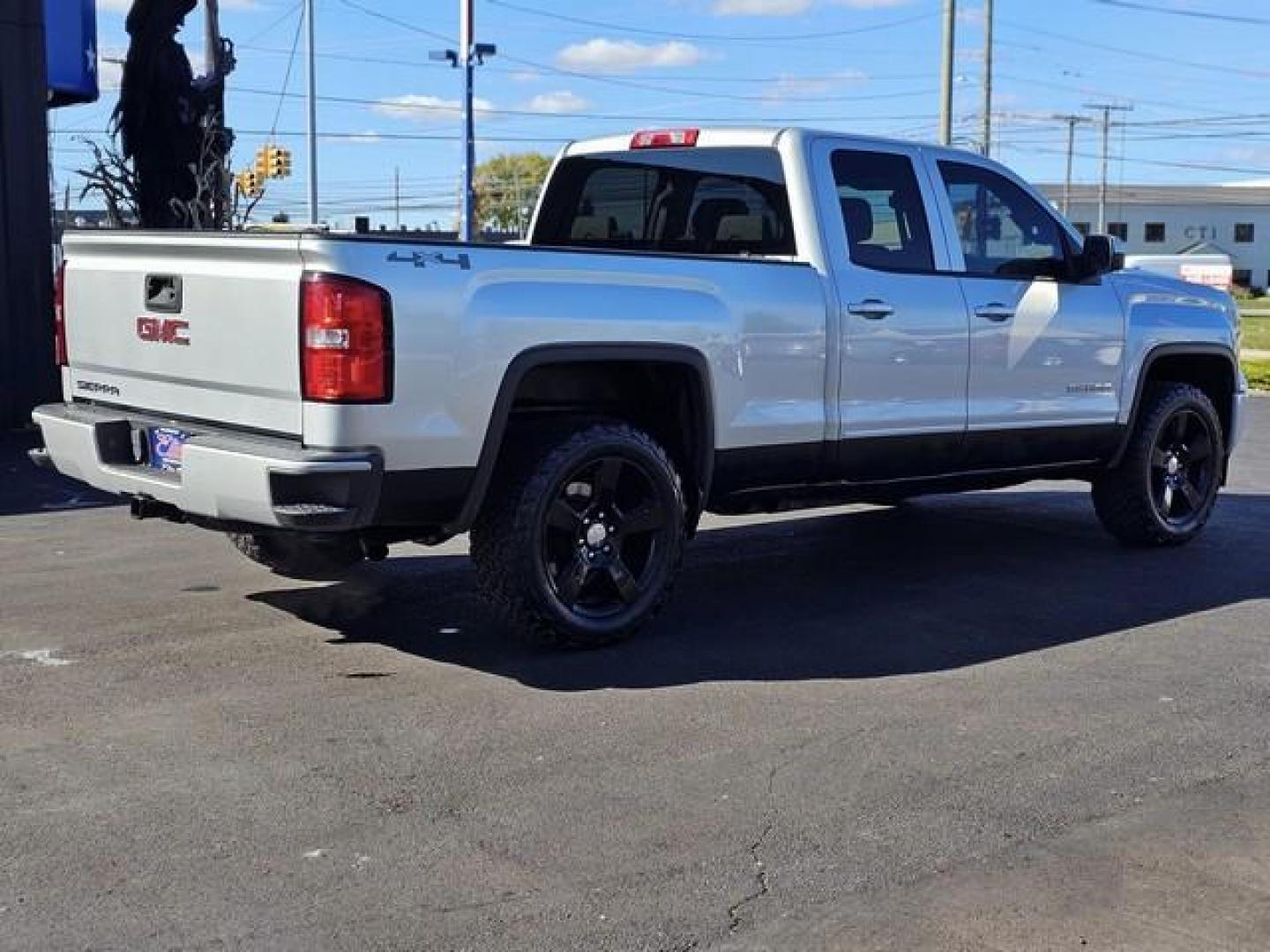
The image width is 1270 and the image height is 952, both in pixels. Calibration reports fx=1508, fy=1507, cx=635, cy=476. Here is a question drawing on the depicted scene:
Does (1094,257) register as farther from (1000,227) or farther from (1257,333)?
(1257,333)

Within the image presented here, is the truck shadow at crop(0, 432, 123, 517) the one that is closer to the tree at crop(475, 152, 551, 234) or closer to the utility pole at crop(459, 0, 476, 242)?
the utility pole at crop(459, 0, 476, 242)

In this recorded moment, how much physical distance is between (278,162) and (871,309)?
30.7m

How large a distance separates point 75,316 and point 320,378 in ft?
5.73

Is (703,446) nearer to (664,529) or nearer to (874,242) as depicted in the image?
(664,529)

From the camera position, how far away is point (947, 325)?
7113mm

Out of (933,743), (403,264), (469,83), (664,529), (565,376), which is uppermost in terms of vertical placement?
(469,83)

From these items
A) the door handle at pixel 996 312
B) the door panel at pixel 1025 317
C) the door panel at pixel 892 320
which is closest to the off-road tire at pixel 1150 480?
the door panel at pixel 1025 317

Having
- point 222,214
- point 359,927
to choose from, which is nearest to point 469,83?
point 222,214

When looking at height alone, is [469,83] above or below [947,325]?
above

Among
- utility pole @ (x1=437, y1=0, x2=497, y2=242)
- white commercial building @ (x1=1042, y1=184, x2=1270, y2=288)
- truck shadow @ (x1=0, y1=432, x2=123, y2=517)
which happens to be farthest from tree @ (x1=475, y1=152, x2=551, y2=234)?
truck shadow @ (x1=0, y1=432, x2=123, y2=517)

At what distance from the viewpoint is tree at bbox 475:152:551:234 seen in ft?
290

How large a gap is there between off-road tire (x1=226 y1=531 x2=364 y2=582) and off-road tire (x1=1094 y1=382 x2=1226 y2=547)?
425 centimetres

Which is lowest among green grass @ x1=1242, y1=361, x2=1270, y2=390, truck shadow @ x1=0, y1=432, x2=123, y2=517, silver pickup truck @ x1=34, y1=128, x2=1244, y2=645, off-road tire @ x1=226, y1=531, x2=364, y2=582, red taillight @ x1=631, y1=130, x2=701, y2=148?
green grass @ x1=1242, y1=361, x2=1270, y2=390

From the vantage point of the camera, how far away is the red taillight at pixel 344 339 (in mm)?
5047
